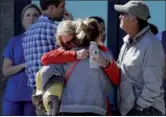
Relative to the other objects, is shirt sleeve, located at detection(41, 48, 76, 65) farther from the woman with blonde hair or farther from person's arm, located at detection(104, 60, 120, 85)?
person's arm, located at detection(104, 60, 120, 85)

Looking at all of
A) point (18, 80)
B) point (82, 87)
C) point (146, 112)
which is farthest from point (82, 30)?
point (18, 80)

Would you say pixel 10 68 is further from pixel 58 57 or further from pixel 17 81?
pixel 58 57

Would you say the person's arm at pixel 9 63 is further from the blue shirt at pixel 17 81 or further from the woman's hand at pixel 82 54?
the woman's hand at pixel 82 54

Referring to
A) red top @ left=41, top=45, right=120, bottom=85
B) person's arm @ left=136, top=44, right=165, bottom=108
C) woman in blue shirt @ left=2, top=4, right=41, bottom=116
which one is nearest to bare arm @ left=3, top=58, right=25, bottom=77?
woman in blue shirt @ left=2, top=4, right=41, bottom=116

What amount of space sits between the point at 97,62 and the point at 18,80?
129cm

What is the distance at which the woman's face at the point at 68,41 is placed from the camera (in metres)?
3.88

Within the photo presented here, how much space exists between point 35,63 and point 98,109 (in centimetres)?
76

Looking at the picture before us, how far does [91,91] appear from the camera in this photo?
3830mm

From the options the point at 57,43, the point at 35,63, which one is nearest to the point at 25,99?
the point at 35,63

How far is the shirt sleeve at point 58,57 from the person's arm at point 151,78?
0.54 metres

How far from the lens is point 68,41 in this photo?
3889 mm

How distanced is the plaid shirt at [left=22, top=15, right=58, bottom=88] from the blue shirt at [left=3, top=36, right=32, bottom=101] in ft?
1.22

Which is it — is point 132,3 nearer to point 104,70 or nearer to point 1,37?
point 104,70

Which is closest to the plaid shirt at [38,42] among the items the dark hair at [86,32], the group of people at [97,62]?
the group of people at [97,62]
